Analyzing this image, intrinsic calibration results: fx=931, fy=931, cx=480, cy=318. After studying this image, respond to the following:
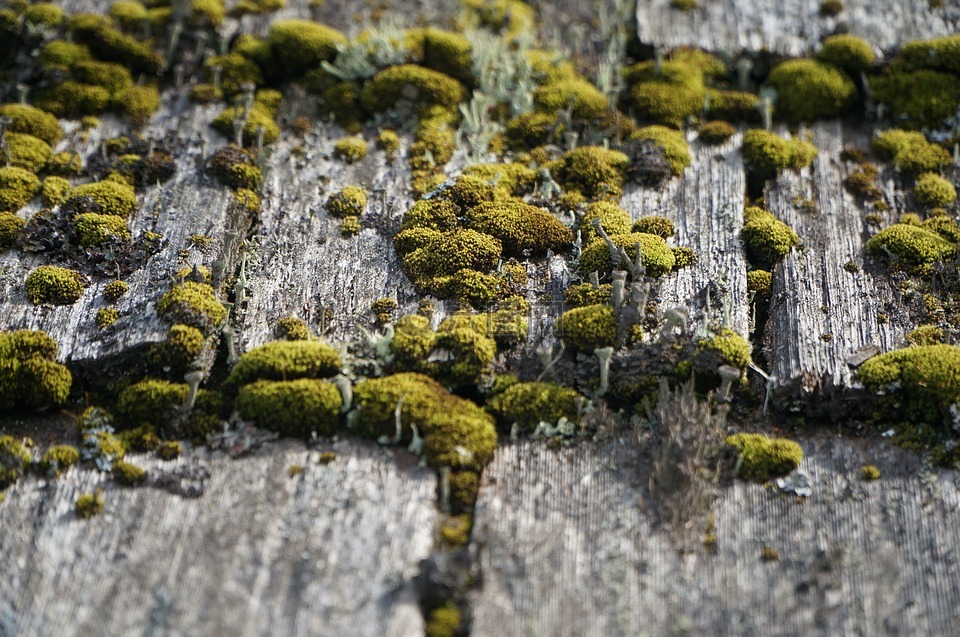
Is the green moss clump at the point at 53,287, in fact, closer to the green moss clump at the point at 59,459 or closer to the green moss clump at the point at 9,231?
the green moss clump at the point at 9,231

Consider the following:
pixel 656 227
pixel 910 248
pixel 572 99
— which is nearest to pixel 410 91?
pixel 572 99

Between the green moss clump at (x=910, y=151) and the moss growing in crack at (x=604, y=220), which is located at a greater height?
the green moss clump at (x=910, y=151)

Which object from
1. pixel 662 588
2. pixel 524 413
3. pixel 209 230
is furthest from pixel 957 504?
pixel 209 230

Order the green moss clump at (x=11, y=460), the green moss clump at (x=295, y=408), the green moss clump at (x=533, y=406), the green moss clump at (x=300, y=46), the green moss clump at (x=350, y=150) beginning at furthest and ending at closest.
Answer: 1. the green moss clump at (x=300, y=46)
2. the green moss clump at (x=350, y=150)
3. the green moss clump at (x=533, y=406)
4. the green moss clump at (x=295, y=408)
5. the green moss clump at (x=11, y=460)

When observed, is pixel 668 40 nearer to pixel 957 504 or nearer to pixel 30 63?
pixel 957 504

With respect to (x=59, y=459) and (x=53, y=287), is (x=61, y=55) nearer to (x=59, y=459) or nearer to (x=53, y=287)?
(x=53, y=287)

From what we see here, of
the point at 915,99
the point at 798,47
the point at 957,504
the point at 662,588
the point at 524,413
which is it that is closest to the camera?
the point at 662,588

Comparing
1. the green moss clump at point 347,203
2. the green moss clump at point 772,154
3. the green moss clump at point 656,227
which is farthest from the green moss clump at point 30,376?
the green moss clump at point 772,154
